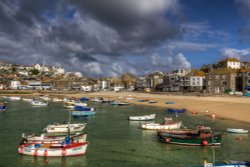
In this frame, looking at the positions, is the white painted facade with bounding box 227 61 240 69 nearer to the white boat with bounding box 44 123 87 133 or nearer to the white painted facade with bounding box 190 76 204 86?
the white painted facade with bounding box 190 76 204 86

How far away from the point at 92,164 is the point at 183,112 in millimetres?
45939

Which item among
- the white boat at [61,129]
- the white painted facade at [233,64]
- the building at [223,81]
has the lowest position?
the white boat at [61,129]

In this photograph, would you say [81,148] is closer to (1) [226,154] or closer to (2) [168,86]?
(1) [226,154]

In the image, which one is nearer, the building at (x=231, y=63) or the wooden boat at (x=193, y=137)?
the wooden boat at (x=193, y=137)

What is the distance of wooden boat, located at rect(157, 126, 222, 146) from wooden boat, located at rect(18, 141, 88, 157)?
10.6 metres

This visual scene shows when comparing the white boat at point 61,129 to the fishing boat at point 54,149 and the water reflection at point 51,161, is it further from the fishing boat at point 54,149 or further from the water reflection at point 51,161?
the water reflection at point 51,161

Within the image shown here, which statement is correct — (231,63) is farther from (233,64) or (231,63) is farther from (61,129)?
(61,129)

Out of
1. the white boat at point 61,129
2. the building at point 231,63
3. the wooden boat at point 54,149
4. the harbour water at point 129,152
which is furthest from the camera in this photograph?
the building at point 231,63

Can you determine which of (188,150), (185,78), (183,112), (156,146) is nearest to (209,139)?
(188,150)

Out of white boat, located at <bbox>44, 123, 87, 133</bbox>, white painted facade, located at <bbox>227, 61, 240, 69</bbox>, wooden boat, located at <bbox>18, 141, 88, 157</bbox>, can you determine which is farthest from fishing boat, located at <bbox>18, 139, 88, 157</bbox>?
white painted facade, located at <bbox>227, 61, 240, 69</bbox>

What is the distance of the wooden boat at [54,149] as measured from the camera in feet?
98.8

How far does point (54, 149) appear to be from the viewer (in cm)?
3012

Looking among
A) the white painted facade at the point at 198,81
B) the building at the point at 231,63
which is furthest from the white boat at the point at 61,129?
the building at the point at 231,63

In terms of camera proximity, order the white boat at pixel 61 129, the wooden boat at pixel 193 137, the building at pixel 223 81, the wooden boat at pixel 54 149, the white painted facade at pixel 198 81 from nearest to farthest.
→ the wooden boat at pixel 54 149, the wooden boat at pixel 193 137, the white boat at pixel 61 129, the building at pixel 223 81, the white painted facade at pixel 198 81
